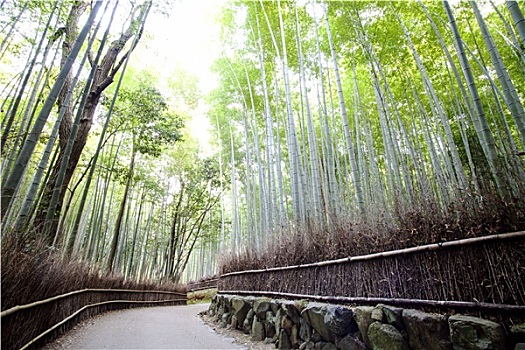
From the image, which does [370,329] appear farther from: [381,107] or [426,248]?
[381,107]

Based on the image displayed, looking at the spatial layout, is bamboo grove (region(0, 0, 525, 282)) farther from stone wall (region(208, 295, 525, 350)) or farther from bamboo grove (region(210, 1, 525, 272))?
stone wall (region(208, 295, 525, 350))

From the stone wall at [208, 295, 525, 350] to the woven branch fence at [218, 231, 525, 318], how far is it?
0.30 feet

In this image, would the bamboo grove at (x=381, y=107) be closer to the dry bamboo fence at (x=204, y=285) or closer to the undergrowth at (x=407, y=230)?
the undergrowth at (x=407, y=230)

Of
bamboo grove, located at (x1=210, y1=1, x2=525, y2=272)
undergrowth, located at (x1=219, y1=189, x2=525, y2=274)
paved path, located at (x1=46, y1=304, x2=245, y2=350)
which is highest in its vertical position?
bamboo grove, located at (x1=210, y1=1, x2=525, y2=272)

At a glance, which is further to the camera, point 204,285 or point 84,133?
point 204,285

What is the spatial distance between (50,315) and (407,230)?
3.28 meters

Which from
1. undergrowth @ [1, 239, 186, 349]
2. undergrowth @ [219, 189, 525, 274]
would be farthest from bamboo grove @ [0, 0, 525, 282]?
undergrowth @ [1, 239, 186, 349]

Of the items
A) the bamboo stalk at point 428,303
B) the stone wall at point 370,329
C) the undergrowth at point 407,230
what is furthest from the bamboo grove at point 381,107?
the stone wall at point 370,329

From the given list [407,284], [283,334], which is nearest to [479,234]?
[407,284]

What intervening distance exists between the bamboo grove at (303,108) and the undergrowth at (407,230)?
0.01 metres

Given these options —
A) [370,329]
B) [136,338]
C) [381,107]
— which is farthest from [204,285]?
[370,329]

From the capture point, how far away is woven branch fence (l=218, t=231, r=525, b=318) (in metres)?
1.36

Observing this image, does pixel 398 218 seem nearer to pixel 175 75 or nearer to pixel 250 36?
pixel 250 36

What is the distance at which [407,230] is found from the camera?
6.46ft
